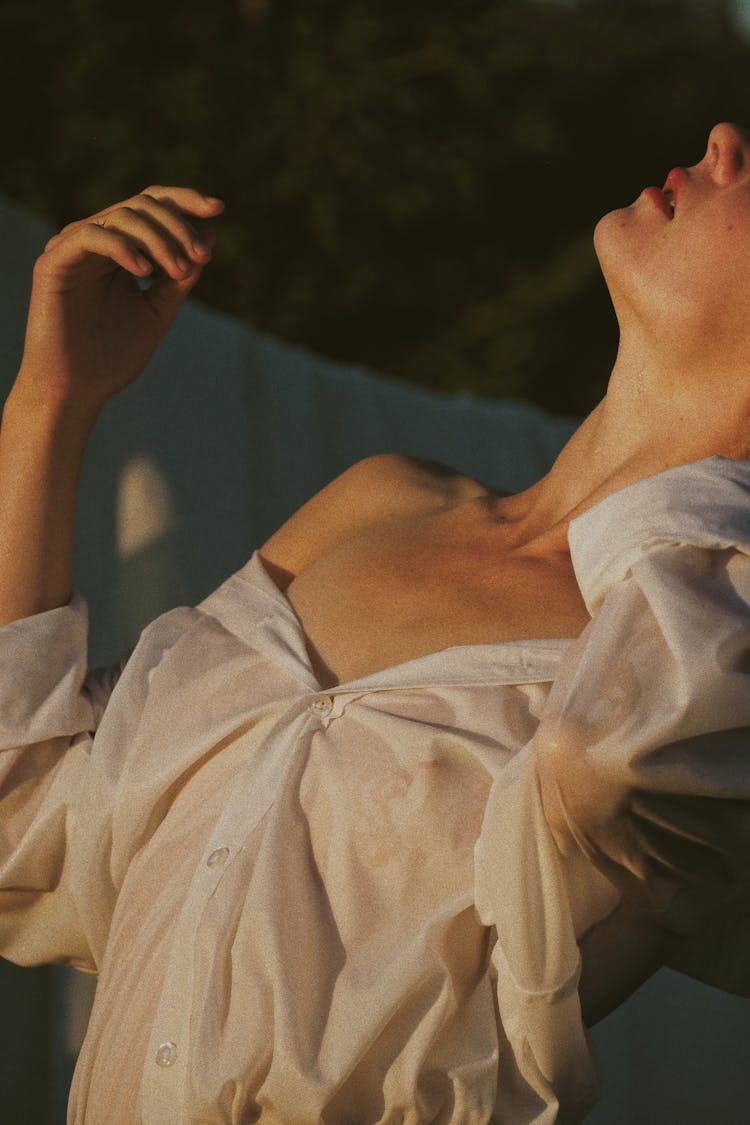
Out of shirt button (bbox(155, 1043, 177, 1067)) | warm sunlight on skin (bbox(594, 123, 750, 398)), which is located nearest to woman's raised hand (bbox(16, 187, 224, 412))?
warm sunlight on skin (bbox(594, 123, 750, 398))

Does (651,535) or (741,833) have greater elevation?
(651,535)

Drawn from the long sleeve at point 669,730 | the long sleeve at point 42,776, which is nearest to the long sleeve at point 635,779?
the long sleeve at point 669,730

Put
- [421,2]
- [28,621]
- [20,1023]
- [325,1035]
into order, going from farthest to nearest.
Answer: [421,2], [20,1023], [28,621], [325,1035]

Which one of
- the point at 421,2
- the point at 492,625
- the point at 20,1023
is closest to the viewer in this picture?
the point at 492,625

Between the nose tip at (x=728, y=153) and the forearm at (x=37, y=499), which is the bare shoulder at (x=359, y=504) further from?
the nose tip at (x=728, y=153)

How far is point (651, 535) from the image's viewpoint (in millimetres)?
1224

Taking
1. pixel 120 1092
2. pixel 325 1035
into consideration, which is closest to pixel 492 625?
pixel 325 1035

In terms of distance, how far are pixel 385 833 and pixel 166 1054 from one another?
0.23 metres

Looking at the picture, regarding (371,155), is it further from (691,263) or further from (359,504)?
(691,263)

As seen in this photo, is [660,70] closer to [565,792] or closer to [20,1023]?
[20,1023]

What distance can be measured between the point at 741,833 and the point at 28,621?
0.71 meters

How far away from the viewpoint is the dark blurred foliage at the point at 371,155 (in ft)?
19.6

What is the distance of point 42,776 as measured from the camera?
159 centimetres

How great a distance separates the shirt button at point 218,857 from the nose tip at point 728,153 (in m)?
0.74
